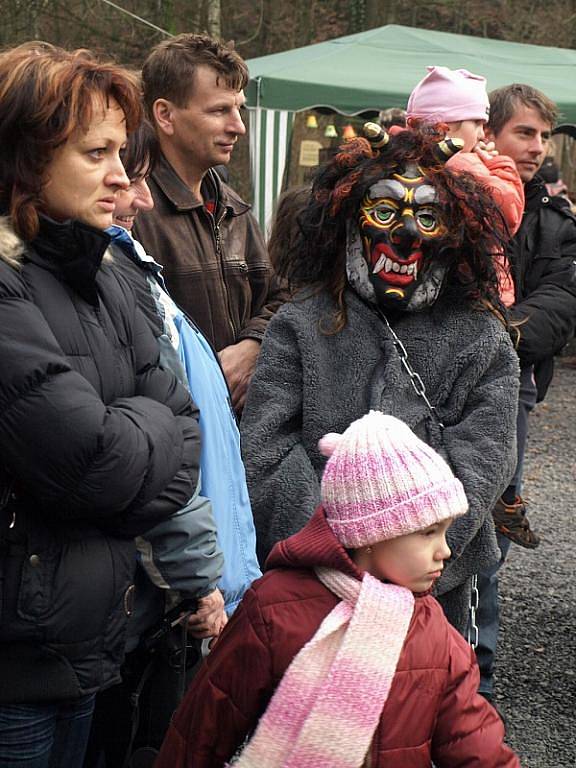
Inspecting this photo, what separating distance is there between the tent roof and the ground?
420 centimetres

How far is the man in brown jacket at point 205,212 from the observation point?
137 inches

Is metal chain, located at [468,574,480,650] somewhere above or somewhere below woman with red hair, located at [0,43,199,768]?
below

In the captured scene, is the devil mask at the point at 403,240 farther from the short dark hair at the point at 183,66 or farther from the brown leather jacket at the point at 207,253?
the short dark hair at the point at 183,66

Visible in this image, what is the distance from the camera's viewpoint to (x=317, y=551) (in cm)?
208

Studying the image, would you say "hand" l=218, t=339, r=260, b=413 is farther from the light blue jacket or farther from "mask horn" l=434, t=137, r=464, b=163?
"mask horn" l=434, t=137, r=464, b=163

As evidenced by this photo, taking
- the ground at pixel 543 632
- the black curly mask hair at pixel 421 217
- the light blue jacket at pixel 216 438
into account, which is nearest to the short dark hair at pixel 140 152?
the light blue jacket at pixel 216 438

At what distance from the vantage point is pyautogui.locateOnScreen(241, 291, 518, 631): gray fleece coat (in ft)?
9.21

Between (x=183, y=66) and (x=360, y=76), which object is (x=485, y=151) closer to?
(x=183, y=66)

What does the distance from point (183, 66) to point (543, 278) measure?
1604 mm

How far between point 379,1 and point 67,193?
18185mm

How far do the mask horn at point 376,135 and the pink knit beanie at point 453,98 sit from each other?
1058 millimetres

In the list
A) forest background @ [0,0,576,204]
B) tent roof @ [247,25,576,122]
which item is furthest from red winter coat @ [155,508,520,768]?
forest background @ [0,0,576,204]

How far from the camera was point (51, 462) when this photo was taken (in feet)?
6.36

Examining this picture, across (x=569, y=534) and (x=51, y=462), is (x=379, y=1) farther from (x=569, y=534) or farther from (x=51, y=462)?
(x=51, y=462)
